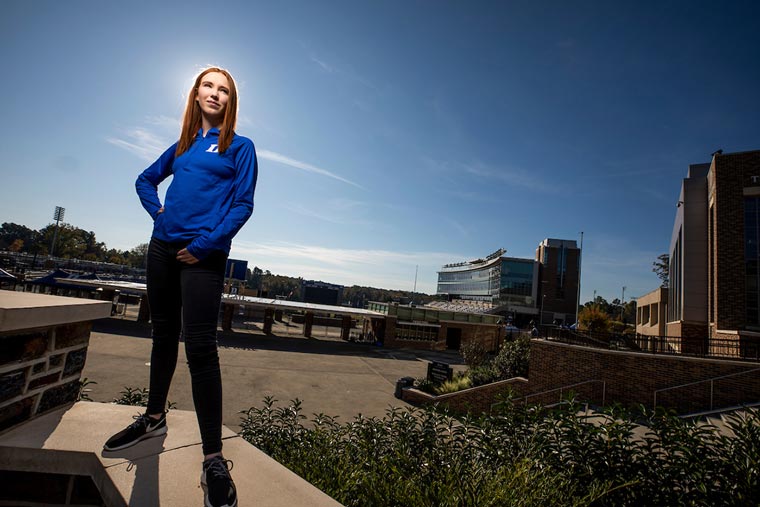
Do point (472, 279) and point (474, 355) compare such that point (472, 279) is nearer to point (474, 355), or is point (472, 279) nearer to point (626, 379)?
point (474, 355)

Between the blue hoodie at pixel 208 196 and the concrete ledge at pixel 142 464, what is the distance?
3.44 feet

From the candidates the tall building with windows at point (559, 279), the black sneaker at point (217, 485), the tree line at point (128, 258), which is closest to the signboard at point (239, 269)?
the black sneaker at point (217, 485)

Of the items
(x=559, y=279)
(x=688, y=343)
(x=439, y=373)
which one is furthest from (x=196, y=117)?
(x=559, y=279)

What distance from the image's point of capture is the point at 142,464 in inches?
66.4

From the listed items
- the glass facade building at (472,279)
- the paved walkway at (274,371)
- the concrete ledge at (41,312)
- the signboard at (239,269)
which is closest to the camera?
the concrete ledge at (41,312)

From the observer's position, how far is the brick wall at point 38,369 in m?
1.80

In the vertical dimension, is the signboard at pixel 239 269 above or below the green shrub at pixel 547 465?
above

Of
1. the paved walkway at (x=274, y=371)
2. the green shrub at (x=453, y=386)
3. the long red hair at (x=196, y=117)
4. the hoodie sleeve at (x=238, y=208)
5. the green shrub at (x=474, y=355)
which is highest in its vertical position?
the long red hair at (x=196, y=117)

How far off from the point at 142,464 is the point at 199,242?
44.5 inches

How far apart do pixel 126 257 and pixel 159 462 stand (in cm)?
14852

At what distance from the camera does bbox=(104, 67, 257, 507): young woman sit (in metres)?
1.71

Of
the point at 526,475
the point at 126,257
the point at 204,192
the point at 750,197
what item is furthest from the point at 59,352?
the point at 126,257

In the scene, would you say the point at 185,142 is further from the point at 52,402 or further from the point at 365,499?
the point at 365,499

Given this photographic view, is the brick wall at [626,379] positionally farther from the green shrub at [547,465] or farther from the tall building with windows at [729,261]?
the green shrub at [547,465]
